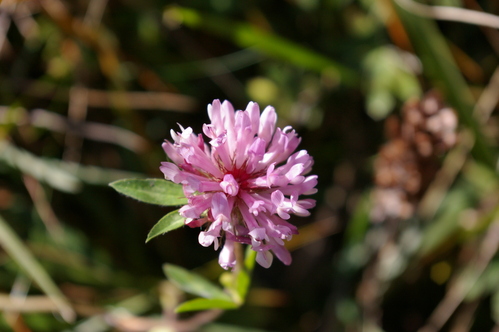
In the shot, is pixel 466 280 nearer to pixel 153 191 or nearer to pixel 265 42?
pixel 265 42

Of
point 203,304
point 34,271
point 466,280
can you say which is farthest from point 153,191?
point 466,280

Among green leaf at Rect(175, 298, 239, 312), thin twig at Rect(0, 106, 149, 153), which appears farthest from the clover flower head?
thin twig at Rect(0, 106, 149, 153)

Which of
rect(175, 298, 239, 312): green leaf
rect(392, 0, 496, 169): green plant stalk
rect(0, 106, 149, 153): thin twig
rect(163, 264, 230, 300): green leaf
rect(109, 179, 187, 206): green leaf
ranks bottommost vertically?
rect(163, 264, 230, 300): green leaf

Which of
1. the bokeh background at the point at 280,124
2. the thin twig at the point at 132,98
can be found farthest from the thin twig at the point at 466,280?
the thin twig at the point at 132,98

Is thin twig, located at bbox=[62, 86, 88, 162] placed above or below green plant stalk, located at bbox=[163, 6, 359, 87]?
below

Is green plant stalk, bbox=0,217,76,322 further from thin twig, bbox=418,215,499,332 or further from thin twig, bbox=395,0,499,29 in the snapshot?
thin twig, bbox=395,0,499,29

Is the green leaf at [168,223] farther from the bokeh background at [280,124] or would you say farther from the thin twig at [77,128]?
the thin twig at [77,128]

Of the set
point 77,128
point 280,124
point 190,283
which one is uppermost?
point 280,124
